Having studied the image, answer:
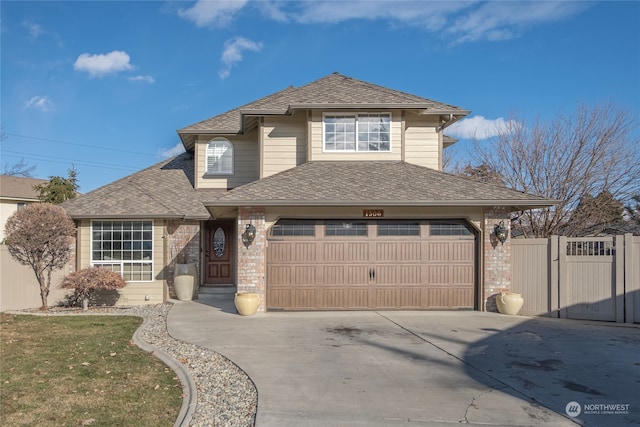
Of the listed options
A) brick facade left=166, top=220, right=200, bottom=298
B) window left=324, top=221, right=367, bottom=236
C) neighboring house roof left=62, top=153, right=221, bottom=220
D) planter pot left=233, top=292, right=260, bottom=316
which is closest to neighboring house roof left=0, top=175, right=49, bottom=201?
neighboring house roof left=62, top=153, right=221, bottom=220

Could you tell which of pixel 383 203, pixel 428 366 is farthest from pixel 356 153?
pixel 428 366

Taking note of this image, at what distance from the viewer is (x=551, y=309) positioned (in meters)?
11.2

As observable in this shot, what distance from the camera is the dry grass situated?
496 cm

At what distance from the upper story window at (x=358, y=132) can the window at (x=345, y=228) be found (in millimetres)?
2819

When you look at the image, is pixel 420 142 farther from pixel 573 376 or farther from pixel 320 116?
pixel 573 376

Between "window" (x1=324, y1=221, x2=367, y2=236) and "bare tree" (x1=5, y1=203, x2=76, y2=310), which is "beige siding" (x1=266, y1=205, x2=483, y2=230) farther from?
"bare tree" (x1=5, y1=203, x2=76, y2=310)

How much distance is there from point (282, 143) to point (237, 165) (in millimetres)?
2746

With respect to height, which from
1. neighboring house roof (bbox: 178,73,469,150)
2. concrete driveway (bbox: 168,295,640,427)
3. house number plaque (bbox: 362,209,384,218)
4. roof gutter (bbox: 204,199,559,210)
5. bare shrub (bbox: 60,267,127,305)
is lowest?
concrete driveway (bbox: 168,295,640,427)

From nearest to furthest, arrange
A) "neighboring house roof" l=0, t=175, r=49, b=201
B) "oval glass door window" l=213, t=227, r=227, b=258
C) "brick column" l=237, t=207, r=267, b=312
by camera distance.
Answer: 1. "brick column" l=237, t=207, r=267, b=312
2. "oval glass door window" l=213, t=227, r=227, b=258
3. "neighboring house roof" l=0, t=175, r=49, b=201

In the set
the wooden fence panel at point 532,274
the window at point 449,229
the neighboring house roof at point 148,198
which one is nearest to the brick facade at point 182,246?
the neighboring house roof at point 148,198

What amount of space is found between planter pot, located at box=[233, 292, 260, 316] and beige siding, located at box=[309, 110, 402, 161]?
15.1 ft

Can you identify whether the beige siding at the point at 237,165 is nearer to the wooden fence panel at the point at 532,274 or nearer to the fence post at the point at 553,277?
the wooden fence panel at the point at 532,274

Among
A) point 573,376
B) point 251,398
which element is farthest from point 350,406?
point 573,376

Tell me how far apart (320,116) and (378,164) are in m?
2.22
